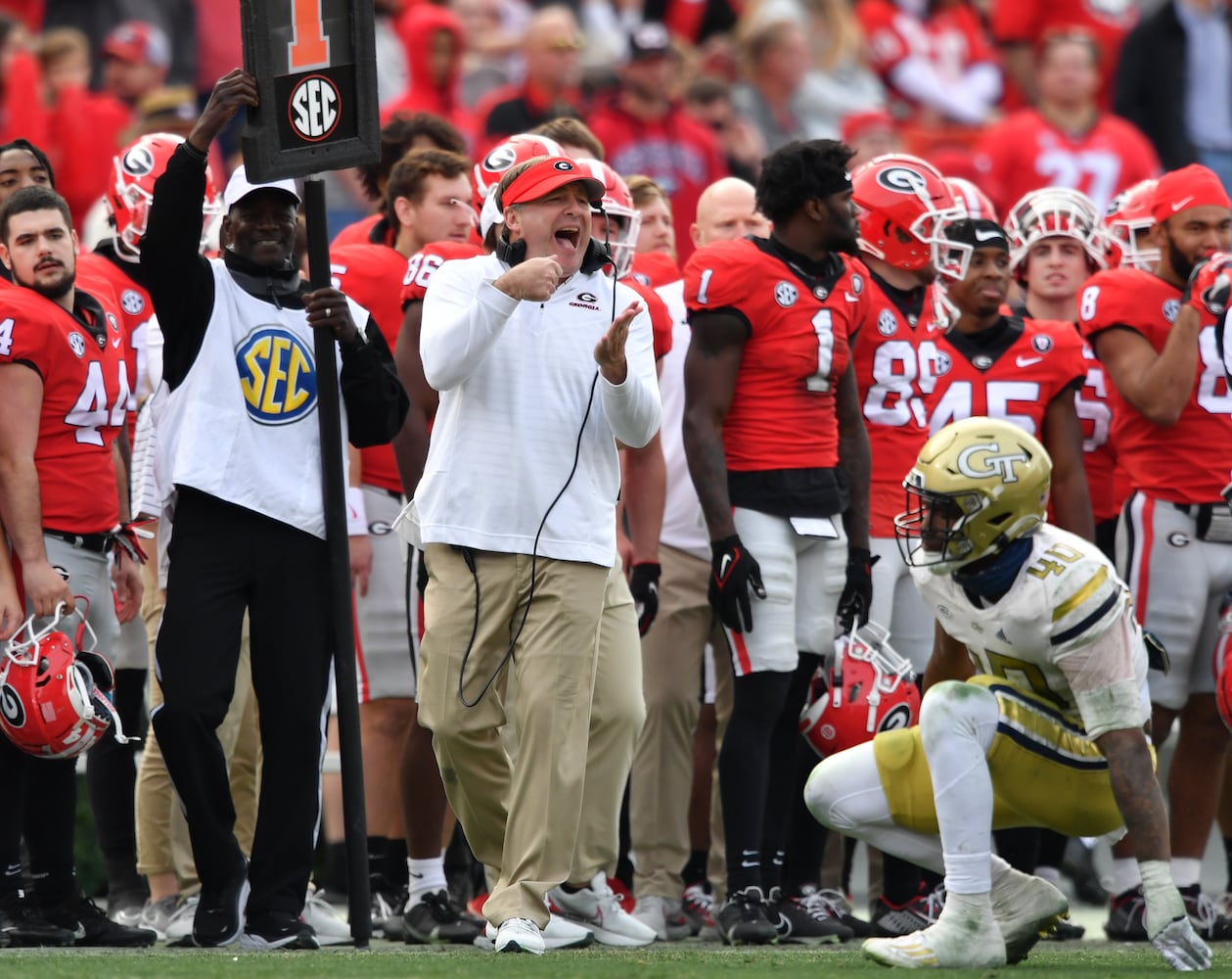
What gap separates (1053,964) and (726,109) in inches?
277

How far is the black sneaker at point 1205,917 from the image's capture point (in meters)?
7.04

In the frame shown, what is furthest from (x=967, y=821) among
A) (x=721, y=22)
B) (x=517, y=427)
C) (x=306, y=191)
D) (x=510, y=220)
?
(x=721, y=22)

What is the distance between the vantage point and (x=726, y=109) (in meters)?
12.0

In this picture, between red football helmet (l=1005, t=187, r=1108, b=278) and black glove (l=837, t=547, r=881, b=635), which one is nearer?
black glove (l=837, t=547, r=881, b=635)

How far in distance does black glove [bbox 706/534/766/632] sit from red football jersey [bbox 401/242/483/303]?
1157 millimetres

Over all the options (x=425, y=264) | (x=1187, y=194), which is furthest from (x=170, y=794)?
(x=1187, y=194)

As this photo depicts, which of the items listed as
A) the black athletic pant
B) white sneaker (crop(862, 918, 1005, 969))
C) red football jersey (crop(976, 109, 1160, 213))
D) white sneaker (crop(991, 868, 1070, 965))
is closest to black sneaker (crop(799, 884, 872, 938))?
white sneaker (crop(991, 868, 1070, 965))

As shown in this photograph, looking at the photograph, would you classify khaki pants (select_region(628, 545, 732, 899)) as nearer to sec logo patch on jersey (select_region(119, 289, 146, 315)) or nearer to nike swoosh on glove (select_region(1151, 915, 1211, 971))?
sec logo patch on jersey (select_region(119, 289, 146, 315))

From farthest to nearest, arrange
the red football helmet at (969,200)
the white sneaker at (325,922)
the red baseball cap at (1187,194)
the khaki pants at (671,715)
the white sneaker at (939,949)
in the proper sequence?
the red football helmet at (969,200)
the red baseball cap at (1187,194)
the khaki pants at (671,715)
the white sneaker at (325,922)
the white sneaker at (939,949)

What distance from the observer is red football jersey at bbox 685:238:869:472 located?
6.85 metres

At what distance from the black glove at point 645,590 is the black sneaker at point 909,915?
1.13m

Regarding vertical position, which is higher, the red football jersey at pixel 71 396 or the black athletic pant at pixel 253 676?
the red football jersey at pixel 71 396

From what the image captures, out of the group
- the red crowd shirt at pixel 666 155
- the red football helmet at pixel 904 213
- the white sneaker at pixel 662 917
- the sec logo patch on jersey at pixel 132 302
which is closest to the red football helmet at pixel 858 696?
the white sneaker at pixel 662 917

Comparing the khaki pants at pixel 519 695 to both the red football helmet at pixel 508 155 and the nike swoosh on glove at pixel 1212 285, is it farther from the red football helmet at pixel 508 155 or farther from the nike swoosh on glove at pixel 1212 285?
the nike swoosh on glove at pixel 1212 285
